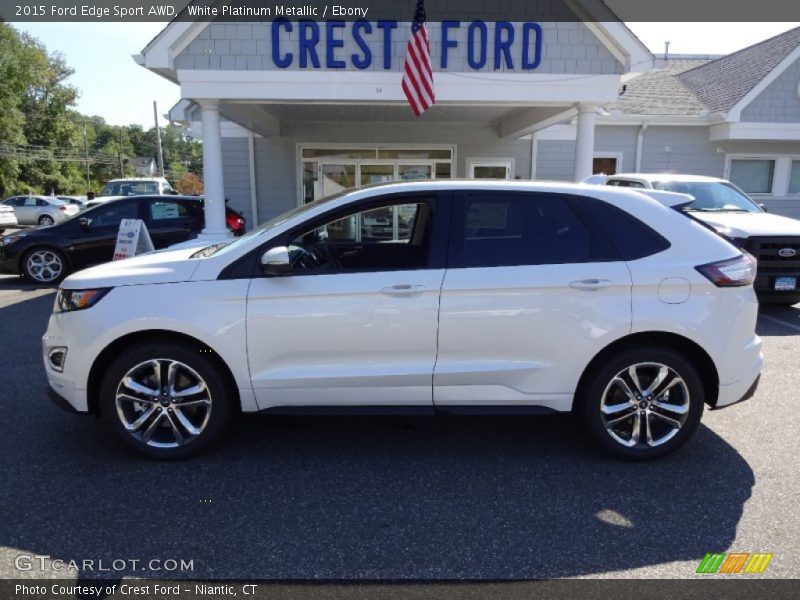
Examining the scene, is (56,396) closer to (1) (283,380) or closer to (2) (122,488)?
(2) (122,488)

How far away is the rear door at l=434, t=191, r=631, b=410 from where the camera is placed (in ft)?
11.7

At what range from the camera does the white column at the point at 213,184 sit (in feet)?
32.9

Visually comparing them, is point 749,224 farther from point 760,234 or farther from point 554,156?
point 554,156

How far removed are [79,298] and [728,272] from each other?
13.2ft

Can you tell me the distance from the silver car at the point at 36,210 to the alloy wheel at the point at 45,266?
17822 millimetres

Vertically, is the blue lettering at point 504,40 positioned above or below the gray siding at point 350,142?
above

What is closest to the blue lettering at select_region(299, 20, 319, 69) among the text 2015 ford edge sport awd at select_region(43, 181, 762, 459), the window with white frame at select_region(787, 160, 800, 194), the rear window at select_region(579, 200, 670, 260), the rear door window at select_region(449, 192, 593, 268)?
the text 2015 ford edge sport awd at select_region(43, 181, 762, 459)

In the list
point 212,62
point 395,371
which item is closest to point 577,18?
point 212,62

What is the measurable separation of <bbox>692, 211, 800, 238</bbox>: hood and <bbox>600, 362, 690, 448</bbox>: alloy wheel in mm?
4689

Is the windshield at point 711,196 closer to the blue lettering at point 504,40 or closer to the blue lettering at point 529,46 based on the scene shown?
the blue lettering at point 529,46

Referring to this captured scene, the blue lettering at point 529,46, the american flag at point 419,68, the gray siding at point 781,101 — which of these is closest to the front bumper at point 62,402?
the american flag at point 419,68

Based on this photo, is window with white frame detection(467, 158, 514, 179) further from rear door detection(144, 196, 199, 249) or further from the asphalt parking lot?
the asphalt parking lot

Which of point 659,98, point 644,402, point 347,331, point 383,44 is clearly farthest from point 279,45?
point 659,98

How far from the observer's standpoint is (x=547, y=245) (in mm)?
3701
